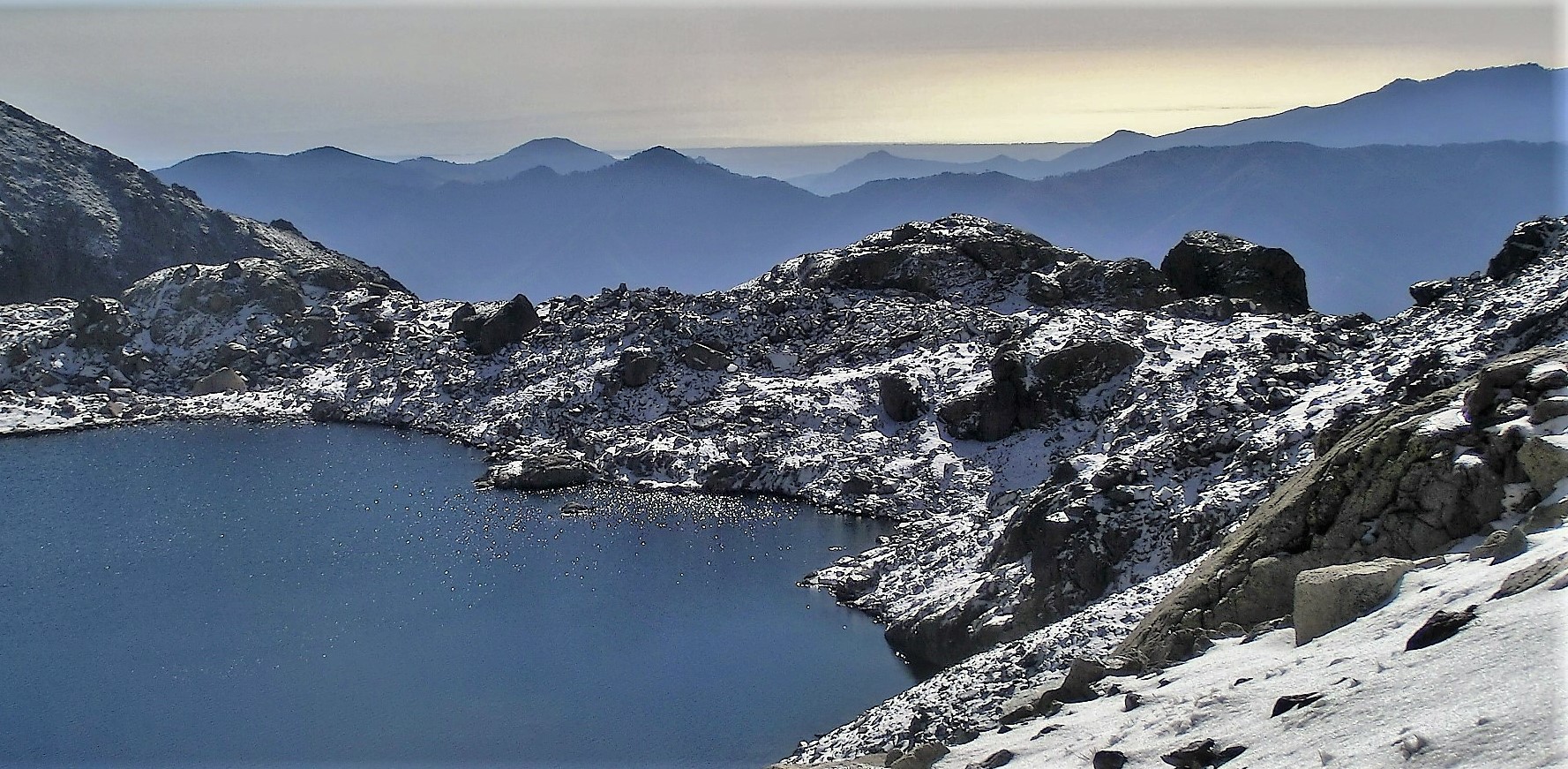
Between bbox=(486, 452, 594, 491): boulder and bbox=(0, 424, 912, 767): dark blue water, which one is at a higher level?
bbox=(486, 452, 594, 491): boulder

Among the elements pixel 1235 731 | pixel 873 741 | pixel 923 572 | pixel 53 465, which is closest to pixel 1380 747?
pixel 1235 731

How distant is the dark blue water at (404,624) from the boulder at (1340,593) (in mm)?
24422

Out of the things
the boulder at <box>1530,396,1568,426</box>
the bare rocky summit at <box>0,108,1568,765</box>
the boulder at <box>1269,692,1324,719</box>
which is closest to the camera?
the boulder at <box>1269,692,1324,719</box>

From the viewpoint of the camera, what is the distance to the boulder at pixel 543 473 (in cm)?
7856

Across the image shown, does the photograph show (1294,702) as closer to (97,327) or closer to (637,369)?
(637,369)

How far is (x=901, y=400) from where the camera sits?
268 feet

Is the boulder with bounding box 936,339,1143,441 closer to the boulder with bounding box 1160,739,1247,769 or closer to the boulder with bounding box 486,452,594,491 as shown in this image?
the boulder with bounding box 486,452,594,491

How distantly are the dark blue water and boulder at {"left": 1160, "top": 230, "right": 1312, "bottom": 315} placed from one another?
1482 inches

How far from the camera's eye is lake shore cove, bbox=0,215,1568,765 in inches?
1168

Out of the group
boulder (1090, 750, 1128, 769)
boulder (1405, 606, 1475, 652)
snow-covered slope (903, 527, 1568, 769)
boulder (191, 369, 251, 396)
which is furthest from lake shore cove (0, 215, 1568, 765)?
boulder (1405, 606, 1475, 652)

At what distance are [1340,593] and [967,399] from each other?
5681 cm

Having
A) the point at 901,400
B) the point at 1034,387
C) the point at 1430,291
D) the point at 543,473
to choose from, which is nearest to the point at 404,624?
the point at 543,473

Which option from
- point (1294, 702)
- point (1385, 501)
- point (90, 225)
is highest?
point (90, 225)

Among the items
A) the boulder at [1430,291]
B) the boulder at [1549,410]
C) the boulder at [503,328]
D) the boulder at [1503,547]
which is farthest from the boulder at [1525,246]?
the boulder at [503,328]
